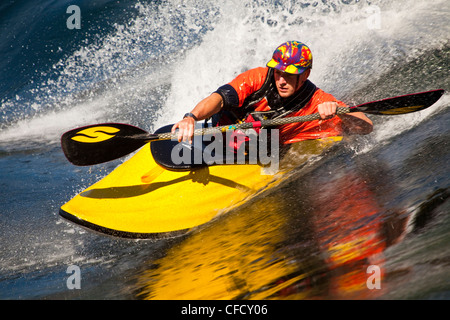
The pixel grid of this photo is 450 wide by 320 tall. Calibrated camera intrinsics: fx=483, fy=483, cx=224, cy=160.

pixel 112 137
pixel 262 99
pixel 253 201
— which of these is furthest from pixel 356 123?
pixel 112 137

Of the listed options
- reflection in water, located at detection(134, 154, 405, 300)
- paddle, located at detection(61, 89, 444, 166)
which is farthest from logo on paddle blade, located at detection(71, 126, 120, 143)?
reflection in water, located at detection(134, 154, 405, 300)

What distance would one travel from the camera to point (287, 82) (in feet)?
12.2

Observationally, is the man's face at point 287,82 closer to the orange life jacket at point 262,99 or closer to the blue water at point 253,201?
the orange life jacket at point 262,99

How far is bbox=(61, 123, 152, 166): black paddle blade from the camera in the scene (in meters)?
3.54

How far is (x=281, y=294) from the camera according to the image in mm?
2201

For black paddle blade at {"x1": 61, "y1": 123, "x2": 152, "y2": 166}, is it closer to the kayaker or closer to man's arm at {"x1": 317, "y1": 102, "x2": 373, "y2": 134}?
the kayaker

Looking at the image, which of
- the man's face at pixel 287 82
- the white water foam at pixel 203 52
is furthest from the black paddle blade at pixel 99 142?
the white water foam at pixel 203 52

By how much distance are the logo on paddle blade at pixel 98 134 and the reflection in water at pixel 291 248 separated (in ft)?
3.20

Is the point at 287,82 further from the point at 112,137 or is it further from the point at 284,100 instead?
the point at 112,137

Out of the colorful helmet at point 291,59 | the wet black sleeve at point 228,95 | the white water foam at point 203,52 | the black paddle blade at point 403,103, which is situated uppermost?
the white water foam at point 203,52

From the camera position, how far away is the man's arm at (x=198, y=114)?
3088mm

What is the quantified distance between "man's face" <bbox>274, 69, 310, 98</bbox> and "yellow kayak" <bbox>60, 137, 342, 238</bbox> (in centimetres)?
61
